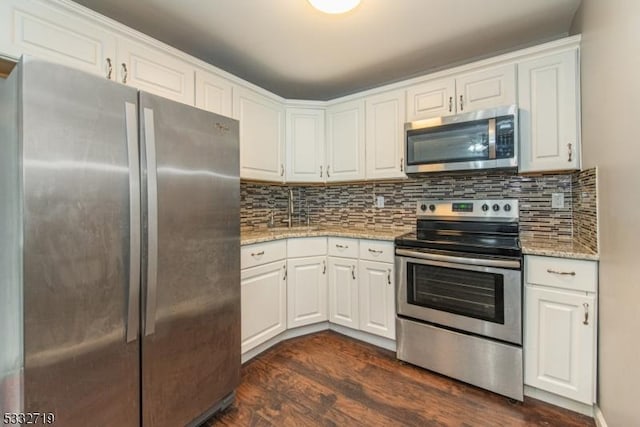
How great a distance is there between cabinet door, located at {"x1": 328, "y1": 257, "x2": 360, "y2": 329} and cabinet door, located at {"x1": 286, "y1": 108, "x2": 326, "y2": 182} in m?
0.87

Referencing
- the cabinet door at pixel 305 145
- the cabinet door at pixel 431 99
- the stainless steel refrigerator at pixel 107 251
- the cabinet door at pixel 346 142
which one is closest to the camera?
the stainless steel refrigerator at pixel 107 251

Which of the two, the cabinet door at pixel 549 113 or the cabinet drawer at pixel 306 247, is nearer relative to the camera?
the cabinet door at pixel 549 113

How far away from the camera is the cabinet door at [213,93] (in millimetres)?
2055

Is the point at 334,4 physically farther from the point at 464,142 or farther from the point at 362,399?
the point at 362,399

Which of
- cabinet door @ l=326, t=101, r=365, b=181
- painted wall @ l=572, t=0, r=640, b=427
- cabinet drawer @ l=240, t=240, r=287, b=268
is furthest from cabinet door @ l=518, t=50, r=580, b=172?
cabinet drawer @ l=240, t=240, r=287, b=268

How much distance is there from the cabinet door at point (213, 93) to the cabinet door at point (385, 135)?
3.99ft

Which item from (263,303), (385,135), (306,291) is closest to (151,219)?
(263,303)

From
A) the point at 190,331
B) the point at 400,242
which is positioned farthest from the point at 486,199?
the point at 190,331

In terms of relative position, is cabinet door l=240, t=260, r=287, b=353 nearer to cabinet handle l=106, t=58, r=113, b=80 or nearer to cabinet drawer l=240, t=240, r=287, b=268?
cabinet drawer l=240, t=240, r=287, b=268

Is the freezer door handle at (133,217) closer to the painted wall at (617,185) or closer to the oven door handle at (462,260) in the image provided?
the oven door handle at (462,260)

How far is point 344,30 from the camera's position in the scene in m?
1.96

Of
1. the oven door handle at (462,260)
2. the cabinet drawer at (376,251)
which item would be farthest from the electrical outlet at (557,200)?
the cabinet drawer at (376,251)

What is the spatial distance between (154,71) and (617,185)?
2479mm

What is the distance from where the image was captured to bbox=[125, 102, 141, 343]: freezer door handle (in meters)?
1.19
